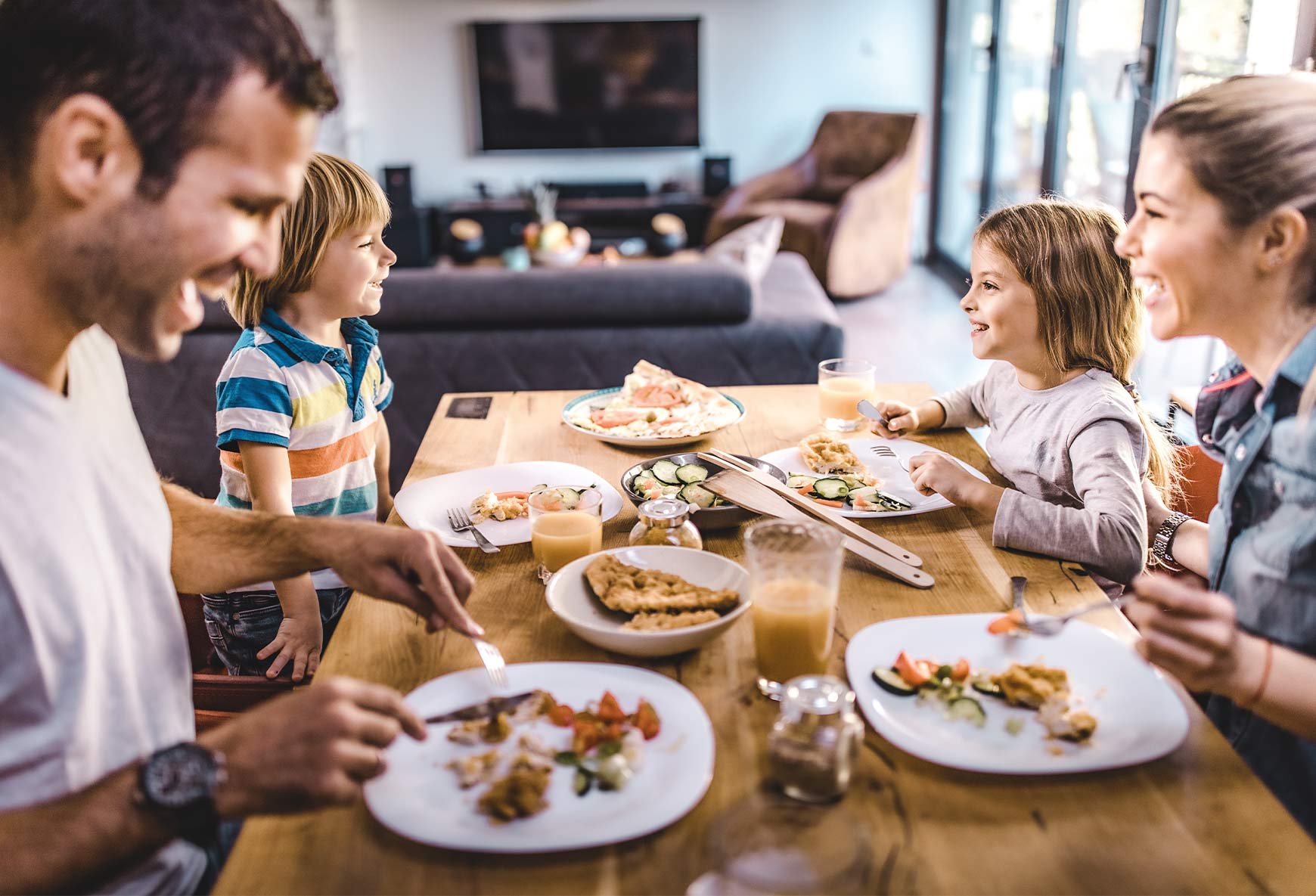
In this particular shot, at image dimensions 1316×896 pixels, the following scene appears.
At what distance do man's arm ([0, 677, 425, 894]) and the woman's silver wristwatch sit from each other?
51.1 inches

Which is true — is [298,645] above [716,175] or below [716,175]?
below

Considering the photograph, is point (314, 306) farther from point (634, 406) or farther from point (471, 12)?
point (471, 12)

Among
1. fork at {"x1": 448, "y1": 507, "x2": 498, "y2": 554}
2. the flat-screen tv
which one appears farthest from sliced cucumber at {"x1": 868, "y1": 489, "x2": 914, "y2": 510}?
the flat-screen tv

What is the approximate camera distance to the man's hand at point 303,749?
82cm

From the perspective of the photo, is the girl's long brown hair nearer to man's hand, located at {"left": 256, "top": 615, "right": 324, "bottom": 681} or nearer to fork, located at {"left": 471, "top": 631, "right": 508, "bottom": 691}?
fork, located at {"left": 471, "top": 631, "right": 508, "bottom": 691}

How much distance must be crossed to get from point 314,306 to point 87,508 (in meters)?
0.86

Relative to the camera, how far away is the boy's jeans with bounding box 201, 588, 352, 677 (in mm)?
1751

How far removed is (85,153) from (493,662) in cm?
61

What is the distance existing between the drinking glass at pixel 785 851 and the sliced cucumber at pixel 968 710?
19cm

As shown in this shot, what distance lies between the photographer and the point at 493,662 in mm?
1086

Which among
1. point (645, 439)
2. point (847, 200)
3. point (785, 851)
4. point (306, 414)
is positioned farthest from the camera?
point (847, 200)

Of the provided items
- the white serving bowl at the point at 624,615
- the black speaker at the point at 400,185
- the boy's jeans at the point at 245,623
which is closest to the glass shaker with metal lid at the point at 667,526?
the white serving bowl at the point at 624,615

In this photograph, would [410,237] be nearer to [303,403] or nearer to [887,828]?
[303,403]

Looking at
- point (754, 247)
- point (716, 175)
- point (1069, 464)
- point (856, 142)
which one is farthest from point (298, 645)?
point (716, 175)
